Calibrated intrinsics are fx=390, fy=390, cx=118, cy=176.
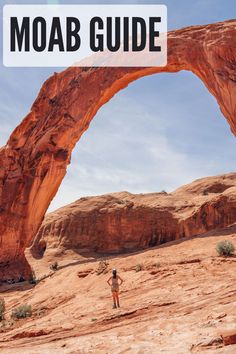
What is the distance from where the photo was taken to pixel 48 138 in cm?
2197

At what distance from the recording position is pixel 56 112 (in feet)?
73.6

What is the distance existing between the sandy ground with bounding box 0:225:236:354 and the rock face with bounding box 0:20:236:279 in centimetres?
728

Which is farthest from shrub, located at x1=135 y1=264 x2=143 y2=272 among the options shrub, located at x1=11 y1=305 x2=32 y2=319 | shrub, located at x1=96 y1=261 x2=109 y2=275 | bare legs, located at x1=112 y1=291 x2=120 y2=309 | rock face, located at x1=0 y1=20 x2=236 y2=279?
rock face, located at x1=0 y1=20 x2=236 y2=279

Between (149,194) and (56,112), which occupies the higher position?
(56,112)

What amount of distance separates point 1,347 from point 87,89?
16626 millimetres

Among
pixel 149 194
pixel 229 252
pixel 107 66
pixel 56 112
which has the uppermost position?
pixel 107 66

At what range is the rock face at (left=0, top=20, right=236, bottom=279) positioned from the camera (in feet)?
69.6

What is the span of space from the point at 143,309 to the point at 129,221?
2455cm

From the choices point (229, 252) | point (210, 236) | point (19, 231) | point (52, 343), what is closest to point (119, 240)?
point (19, 231)

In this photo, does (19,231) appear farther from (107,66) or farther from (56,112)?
(107,66)

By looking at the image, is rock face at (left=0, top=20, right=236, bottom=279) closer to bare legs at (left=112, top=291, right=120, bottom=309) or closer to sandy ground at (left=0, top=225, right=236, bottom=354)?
sandy ground at (left=0, top=225, right=236, bottom=354)

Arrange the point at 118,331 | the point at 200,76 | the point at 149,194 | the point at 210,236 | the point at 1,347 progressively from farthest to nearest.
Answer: the point at 149,194 → the point at 200,76 → the point at 210,236 → the point at 1,347 → the point at 118,331

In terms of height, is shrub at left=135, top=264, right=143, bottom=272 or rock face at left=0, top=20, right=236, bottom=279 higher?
rock face at left=0, top=20, right=236, bottom=279

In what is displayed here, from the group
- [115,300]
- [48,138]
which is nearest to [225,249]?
[115,300]
